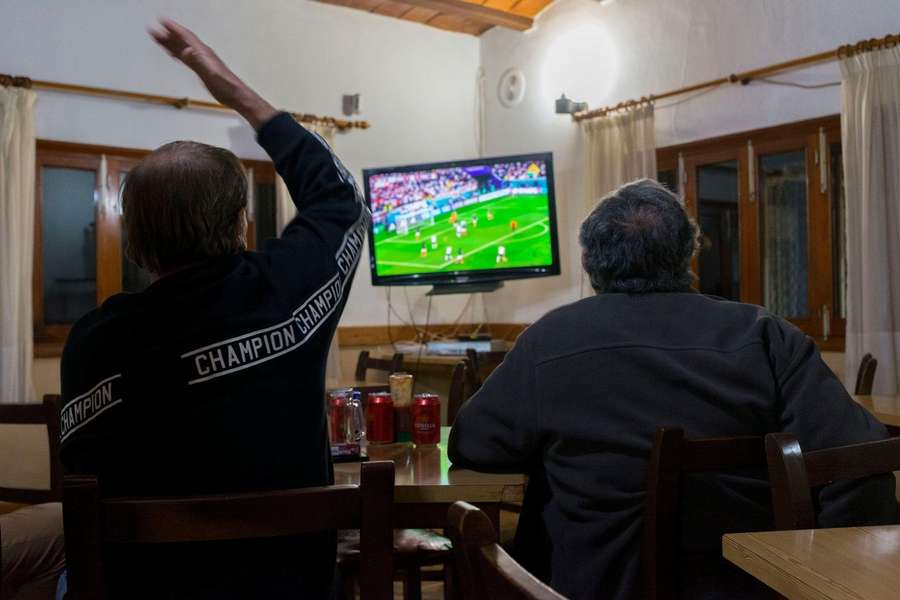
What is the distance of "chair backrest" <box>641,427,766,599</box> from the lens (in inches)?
51.9

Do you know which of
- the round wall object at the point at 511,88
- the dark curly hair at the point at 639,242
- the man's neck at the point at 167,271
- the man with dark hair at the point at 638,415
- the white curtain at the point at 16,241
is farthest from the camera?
the round wall object at the point at 511,88

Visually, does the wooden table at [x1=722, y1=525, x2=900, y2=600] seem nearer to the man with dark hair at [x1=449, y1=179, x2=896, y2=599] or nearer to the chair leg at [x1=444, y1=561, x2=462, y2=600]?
the man with dark hair at [x1=449, y1=179, x2=896, y2=599]

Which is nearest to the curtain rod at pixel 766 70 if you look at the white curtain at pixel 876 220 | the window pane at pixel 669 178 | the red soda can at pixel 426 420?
the white curtain at pixel 876 220

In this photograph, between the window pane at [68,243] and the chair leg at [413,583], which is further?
the window pane at [68,243]

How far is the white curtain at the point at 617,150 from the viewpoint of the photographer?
4848 mm

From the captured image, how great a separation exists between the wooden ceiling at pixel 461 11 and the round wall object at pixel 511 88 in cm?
32

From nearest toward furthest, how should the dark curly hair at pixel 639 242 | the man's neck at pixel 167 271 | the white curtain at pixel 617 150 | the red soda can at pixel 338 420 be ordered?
the man's neck at pixel 167 271
the dark curly hair at pixel 639 242
the red soda can at pixel 338 420
the white curtain at pixel 617 150

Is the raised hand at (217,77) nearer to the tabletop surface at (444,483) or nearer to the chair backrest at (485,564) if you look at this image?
the tabletop surface at (444,483)

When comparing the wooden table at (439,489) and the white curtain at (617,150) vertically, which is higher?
the white curtain at (617,150)

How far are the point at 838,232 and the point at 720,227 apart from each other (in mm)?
739

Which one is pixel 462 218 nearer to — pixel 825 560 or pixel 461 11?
pixel 461 11

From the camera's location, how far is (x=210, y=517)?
1.02 m

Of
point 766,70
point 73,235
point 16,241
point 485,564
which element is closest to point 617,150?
point 766,70

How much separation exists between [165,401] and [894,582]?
2.94 feet
